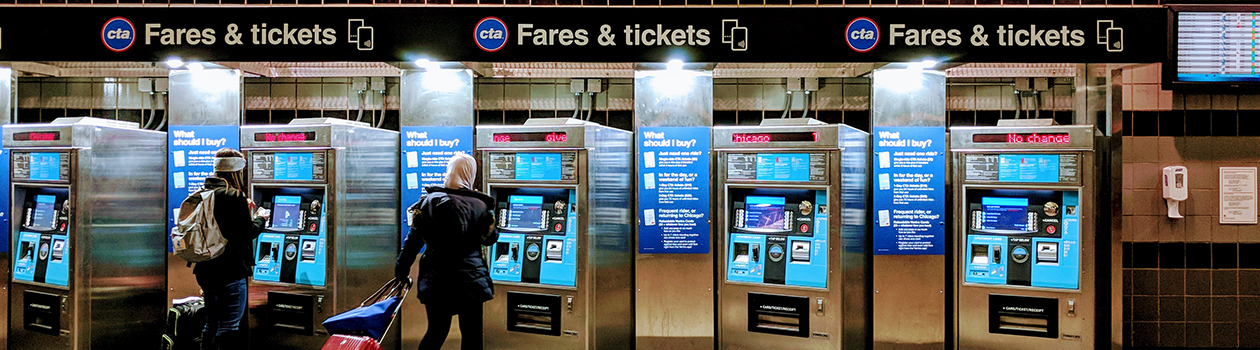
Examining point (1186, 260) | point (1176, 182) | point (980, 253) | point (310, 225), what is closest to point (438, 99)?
point (310, 225)

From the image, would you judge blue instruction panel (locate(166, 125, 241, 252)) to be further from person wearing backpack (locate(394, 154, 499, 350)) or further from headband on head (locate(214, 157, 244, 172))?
person wearing backpack (locate(394, 154, 499, 350))

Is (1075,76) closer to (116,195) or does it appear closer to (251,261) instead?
(251,261)

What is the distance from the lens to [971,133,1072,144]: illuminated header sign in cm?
445

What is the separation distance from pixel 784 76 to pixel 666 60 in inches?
73.1

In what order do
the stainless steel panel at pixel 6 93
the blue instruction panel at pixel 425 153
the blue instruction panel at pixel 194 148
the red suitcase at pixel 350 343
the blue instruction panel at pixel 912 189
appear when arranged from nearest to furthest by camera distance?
1. the red suitcase at pixel 350 343
2. the blue instruction panel at pixel 912 189
3. the blue instruction panel at pixel 425 153
4. the blue instruction panel at pixel 194 148
5. the stainless steel panel at pixel 6 93

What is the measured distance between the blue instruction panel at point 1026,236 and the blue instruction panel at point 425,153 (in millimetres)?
3699

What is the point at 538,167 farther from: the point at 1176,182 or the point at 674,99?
the point at 1176,182

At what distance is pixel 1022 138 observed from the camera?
4.48m

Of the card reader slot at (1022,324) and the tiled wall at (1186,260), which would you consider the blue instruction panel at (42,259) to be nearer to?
the card reader slot at (1022,324)

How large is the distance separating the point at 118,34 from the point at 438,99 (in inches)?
77.6

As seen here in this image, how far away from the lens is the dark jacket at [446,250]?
147 inches

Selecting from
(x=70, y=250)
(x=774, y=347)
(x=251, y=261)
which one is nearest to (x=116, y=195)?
(x=70, y=250)

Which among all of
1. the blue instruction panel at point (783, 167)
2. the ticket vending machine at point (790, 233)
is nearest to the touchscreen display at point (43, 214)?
the ticket vending machine at point (790, 233)

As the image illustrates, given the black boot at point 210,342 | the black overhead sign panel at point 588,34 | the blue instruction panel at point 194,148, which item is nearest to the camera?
the black overhead sign panel at point 588,34
